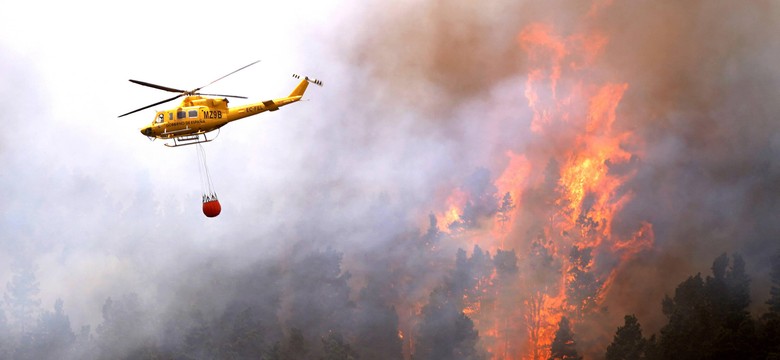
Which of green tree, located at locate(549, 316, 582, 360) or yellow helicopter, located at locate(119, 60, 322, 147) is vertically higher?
yellow helicopter, located at locate(119, 60, 322, 147)

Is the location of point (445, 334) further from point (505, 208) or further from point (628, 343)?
point (628, 343)

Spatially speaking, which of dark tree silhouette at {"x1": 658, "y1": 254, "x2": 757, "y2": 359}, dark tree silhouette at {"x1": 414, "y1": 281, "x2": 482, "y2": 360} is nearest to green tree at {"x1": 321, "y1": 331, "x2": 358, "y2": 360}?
dark tree silhouette at {"x1": 414, "y1": 281, "x2": 482, "y2": 360}

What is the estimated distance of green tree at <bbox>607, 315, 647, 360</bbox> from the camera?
240 feet

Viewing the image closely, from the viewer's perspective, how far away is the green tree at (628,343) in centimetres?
7312

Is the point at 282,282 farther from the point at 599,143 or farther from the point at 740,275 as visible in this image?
the point at 740,275

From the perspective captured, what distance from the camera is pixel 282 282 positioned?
91.3m

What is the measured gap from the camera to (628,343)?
73500mm

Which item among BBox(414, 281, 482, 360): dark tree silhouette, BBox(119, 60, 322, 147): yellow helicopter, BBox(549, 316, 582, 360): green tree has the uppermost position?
BBox(119, 60, 322, 147): yellow helicopter

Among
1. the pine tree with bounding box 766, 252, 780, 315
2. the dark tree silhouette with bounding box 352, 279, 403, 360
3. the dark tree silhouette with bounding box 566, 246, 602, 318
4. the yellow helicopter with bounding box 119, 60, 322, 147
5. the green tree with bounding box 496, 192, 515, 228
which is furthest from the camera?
the green tree with bounding box 496, 192, 515, 228

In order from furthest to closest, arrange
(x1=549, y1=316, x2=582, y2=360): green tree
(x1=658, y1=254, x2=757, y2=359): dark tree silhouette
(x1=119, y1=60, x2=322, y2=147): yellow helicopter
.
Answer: (x1=549, y1=316, x2=582, y2=360): green tree < (x1=658, y1=254, x2=757, y2=359): dark tree silhouette < (x1=119, y1=60, x2=322, y2=147): yellow helicopter

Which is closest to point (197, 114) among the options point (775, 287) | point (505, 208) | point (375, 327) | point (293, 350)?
point (293, 350)

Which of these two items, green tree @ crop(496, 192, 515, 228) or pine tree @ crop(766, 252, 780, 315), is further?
green tree @ crop(496, 192, 515, 228)

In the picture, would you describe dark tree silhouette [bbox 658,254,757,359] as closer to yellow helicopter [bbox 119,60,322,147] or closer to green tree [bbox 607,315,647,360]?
green tree [bbox 607,315,647,360]

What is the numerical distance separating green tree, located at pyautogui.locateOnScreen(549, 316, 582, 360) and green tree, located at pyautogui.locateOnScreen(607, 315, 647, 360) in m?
3.69
